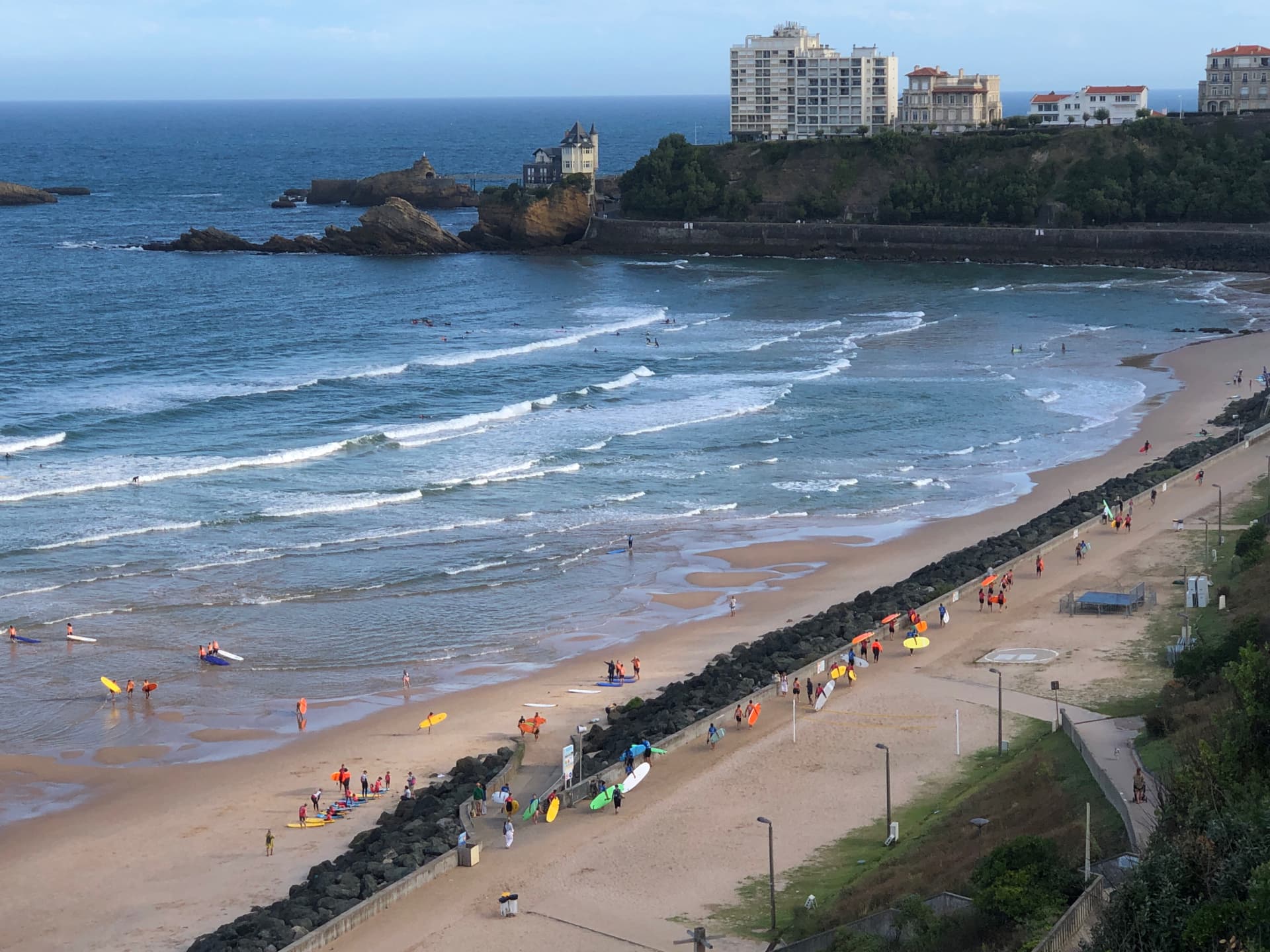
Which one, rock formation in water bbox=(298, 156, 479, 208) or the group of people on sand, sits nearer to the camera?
the group of people on sand

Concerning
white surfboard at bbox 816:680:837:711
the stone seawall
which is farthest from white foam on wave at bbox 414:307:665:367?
white surfboard at bbox 816:680:837:711

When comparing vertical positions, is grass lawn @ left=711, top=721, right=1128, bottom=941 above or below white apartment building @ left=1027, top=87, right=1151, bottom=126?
below

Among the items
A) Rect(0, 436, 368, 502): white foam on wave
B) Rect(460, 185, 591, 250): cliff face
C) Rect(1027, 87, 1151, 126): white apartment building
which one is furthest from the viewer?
Rect(1027, 87, 1151, 126): white apartment building

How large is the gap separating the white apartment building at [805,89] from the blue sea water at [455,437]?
3084cm

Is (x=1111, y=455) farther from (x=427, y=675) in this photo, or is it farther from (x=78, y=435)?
(x=78, y=435)

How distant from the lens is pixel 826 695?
2758 cm

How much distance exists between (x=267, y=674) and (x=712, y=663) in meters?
8.98

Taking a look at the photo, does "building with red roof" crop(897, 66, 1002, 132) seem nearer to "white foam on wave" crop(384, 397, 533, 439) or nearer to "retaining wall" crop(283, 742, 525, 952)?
"white foam on wave" crop(384, 397, 533, 439)

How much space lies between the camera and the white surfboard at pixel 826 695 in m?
27.3

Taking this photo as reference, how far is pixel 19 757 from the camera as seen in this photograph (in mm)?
27328

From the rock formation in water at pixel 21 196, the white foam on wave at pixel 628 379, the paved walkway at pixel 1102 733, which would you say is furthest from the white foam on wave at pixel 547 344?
the rock formation in water at pixel 21 196

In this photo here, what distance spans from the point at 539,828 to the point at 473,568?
14.5m

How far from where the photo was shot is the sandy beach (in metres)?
21.1

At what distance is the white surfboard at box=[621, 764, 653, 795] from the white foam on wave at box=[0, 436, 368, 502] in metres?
24.5
